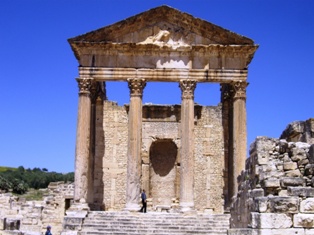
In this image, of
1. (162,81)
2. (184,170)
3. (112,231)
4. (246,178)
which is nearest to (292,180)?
(246,178)

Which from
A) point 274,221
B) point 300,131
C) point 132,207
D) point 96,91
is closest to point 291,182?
point 274,221

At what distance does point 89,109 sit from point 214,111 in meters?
7.29

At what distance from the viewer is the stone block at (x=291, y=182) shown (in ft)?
28.3

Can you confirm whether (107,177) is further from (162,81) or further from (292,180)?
(292,180)

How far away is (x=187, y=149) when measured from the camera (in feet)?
76.1

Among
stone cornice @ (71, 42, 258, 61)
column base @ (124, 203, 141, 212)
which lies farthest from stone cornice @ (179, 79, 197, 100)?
column base @ (124, 203, 141, 212)

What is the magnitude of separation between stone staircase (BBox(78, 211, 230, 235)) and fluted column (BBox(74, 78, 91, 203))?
1.47m

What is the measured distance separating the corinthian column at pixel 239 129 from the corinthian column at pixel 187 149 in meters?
1.93

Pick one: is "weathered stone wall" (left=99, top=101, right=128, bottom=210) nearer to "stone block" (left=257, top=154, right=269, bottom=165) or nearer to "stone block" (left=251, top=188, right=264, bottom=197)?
"stone block" (left=251, top=188, right=264, bottom=197)

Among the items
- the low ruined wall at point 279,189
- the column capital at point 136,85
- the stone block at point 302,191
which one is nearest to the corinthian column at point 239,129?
the column capital at point 136,85

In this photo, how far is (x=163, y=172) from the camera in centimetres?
2891

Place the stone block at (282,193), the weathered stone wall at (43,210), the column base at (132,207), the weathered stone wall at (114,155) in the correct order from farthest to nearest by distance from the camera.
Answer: the weathered stone wall at (43,210) → the weathered stone wall at (114,155) → the column base at (132,207) → the stone block at (282,193)

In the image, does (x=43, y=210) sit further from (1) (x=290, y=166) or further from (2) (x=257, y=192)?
(1) (x=290, y=166)

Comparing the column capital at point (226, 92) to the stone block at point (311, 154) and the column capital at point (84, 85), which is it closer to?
the column capital at point (84, 85)
